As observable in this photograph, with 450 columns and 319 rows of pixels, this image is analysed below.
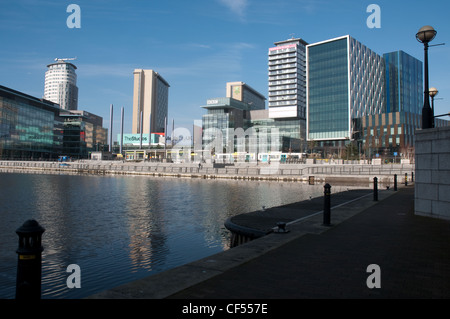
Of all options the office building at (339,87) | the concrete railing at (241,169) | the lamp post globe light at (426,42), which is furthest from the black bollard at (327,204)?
the office building at (339,87)

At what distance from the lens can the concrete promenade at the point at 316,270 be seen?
4.79 m

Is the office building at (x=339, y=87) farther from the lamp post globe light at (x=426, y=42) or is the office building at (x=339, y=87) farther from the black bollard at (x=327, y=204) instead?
the black bollard at (x=327, y=204)

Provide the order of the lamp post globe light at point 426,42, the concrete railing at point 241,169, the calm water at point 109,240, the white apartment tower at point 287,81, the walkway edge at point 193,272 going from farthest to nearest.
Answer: the white apartment tower at point 287,81
the concrete railing at point 241,169
the lamp post globe light at point 426,42
the calm water at point 109,240
the walkway edge at point 193,272

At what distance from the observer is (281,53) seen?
162750mm

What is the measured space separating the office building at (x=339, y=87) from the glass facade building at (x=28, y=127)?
361 ft

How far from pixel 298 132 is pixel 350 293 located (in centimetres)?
15075

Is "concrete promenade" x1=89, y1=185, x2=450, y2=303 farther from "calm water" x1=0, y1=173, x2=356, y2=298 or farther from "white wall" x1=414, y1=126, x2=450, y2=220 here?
"calm water" x1=0, y1=173, x2=356, y2=298

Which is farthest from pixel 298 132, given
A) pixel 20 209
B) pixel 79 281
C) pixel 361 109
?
pixel 79 281

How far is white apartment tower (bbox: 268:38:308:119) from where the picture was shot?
515 feet

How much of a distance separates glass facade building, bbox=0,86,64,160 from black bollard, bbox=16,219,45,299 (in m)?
136

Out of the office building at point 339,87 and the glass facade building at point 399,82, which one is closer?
the office building at point 339,87

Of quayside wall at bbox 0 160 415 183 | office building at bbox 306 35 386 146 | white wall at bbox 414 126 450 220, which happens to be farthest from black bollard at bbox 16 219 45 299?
office building at bbox 306 35 386 146

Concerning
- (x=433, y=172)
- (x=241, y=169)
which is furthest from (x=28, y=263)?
(x=241, y=169)
